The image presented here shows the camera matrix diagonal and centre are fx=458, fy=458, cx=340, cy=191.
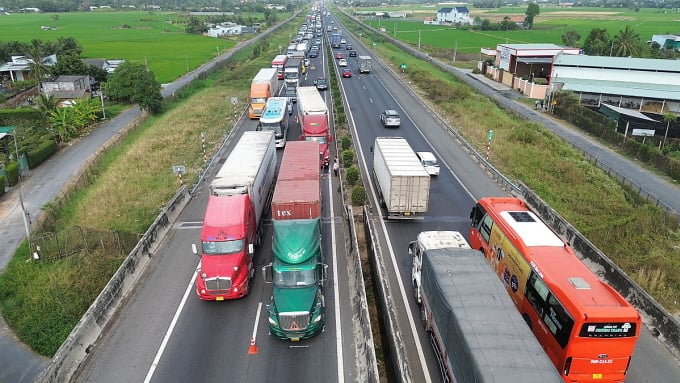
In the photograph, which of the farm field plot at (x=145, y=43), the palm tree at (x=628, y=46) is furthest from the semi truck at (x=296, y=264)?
the palm tree at (x=628, y=46)

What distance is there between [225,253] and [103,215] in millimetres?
13340

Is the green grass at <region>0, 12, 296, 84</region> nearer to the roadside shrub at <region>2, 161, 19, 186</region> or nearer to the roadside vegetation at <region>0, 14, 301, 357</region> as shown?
the roadside vegetation at <region>0, 14, 301, 357</region>

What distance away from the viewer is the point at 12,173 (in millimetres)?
34156

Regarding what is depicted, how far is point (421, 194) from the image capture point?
2470 centimetres

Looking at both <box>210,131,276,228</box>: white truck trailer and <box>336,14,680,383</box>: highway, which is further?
<box>210,131,276,228</box>: white truck trailer

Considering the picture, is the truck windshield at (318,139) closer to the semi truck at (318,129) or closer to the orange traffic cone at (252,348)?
the semi truck at (318,129)

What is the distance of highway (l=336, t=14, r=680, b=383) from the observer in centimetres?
1582

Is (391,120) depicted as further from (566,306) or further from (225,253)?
(566,306)

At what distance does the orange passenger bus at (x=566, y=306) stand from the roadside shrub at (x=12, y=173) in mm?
34742

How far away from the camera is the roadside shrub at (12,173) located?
34.0 metres

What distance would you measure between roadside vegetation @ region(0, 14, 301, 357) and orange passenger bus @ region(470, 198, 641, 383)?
59.6 feet

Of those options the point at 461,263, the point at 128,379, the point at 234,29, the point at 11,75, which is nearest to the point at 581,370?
the point at 461,263

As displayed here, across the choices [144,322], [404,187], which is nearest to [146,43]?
[404,187]

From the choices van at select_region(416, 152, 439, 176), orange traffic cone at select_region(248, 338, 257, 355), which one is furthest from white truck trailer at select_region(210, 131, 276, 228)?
van at select_region(416, 152, 439, 176)
